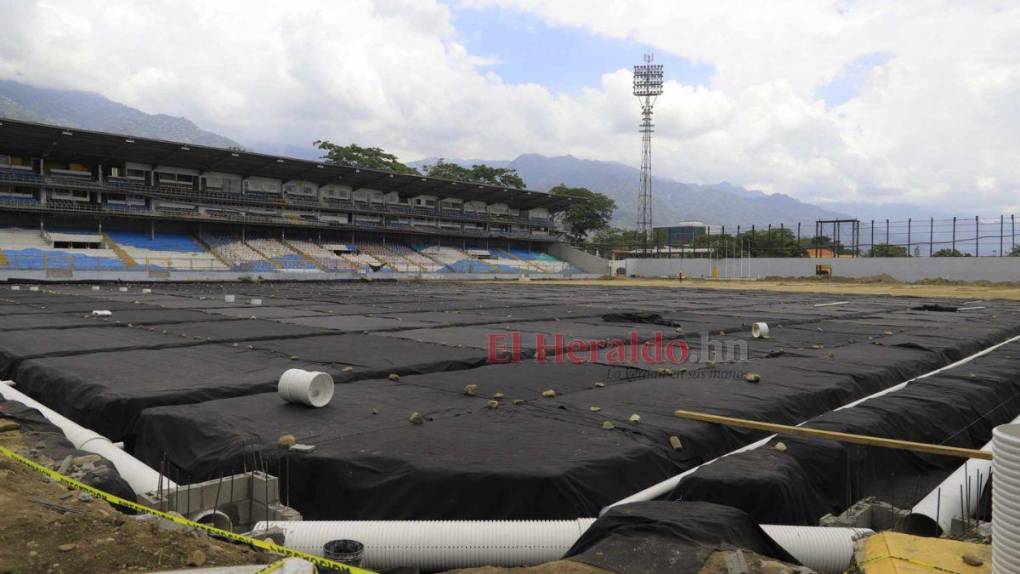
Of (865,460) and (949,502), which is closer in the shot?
(949,502)

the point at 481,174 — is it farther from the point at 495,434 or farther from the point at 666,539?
the point at 666,539

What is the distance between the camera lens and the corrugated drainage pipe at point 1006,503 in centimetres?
251

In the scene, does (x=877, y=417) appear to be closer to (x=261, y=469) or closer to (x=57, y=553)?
(x=261, y=469)

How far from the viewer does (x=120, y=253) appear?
141 feet

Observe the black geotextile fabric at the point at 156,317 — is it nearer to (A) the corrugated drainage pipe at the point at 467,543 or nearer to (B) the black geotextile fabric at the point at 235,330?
(B) the black geotextile fabric at the point at 235,330

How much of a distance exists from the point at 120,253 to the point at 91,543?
45.9 m

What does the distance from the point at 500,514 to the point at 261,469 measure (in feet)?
5.61

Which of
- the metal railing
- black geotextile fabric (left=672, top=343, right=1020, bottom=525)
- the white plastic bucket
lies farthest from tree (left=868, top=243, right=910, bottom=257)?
the white plastic bucket

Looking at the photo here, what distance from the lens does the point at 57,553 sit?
2.95 m

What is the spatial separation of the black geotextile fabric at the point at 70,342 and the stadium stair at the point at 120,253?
108 feet

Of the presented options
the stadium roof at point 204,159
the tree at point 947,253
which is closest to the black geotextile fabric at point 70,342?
the stadium roof at point 204,159

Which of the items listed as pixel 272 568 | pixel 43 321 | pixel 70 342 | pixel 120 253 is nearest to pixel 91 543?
pixel 272 568

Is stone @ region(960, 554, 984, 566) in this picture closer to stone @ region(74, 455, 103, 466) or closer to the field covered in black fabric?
the field covered in black fabric

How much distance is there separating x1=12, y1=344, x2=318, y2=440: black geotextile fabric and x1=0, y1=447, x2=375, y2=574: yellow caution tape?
1.85 meters
